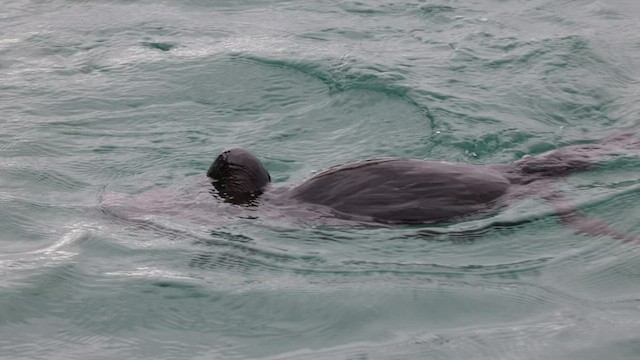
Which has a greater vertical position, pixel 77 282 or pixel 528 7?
pixel 528 7

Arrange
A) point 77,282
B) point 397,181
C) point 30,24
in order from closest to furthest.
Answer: point 77,282 < point 397,181 < point 30,24

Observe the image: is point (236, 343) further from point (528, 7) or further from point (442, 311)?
point (528, 7)

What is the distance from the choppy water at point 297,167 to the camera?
18.1ft

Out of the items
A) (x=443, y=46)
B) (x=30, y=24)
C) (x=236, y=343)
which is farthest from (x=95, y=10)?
(x=236, y=343)

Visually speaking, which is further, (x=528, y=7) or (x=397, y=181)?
(x=528, y=7)

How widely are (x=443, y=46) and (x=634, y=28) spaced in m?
2.26

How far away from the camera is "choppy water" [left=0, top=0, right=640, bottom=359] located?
5527mm

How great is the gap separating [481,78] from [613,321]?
15.4 ft

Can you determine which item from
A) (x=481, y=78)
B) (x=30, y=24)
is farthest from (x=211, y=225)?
(x=30, y=24)

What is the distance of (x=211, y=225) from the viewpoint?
6.82 m

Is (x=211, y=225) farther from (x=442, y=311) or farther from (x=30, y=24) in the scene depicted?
(x=30, y=24)

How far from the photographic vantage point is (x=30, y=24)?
12.0m

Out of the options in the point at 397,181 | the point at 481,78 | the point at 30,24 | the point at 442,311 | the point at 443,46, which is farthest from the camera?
the point at 30,24

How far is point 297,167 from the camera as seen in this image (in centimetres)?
834
